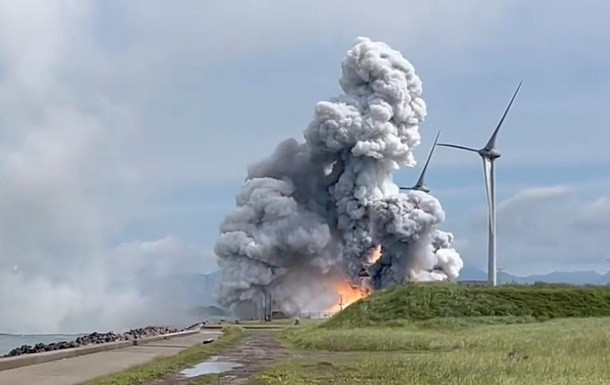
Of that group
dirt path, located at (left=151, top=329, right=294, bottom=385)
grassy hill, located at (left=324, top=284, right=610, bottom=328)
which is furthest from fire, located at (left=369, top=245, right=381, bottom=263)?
dirt path, located at (left=151, top=329, right=294, bottom=385)

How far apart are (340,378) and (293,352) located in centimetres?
1232

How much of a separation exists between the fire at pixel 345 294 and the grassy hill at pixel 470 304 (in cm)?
3602

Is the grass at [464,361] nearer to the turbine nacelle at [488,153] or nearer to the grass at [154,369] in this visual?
the grass at [154,369]

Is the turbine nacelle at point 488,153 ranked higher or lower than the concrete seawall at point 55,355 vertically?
higher

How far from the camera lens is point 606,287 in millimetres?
56250

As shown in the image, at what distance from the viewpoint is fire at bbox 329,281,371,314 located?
91.0 m

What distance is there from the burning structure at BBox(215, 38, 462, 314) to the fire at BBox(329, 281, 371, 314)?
0.15m

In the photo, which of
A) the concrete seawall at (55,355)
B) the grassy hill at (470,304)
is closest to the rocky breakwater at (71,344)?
the concrete seawall at (55,355)

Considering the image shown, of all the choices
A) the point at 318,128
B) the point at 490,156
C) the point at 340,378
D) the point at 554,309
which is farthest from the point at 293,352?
the point at 318,128

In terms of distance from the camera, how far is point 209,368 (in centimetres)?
2362

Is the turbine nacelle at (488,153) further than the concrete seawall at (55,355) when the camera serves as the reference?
Yes

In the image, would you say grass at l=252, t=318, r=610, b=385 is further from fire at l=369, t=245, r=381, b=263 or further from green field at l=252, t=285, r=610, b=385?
fire at l=369, t=245, r=381, b=263

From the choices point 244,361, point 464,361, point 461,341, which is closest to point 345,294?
point 461,341

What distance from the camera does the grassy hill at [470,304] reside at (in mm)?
49094
